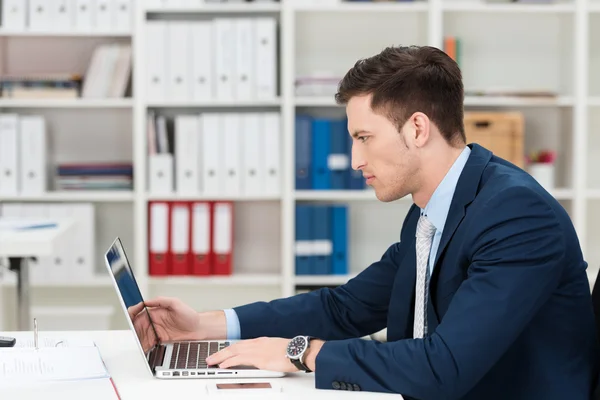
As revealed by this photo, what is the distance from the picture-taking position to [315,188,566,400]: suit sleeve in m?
1.41

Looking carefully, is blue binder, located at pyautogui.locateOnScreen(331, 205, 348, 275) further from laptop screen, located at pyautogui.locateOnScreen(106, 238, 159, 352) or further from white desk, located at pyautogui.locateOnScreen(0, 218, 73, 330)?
laptop screen, located at pyautogui.locateOnScreen(106, 238, 159, 352)

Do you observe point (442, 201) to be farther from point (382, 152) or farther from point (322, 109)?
point (322, 109)

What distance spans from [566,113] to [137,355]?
9.00ft

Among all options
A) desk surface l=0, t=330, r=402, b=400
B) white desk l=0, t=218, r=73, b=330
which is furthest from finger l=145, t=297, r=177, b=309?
white desk l=0, t=218, r=73, b=330

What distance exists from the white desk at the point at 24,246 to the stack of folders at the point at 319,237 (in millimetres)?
971

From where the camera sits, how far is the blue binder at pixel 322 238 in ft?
12.3

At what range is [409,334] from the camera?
1.74m

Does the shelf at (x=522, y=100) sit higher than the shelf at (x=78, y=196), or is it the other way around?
the shelf at (x=522, y=100)

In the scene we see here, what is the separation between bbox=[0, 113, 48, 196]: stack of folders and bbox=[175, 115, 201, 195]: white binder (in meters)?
0.56

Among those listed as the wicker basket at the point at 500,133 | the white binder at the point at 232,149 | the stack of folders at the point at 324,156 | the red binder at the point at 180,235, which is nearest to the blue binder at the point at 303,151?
the stack of folders at the point at 324,156

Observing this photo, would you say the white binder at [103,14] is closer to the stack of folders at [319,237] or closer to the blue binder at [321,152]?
the blue binder at [321,152]

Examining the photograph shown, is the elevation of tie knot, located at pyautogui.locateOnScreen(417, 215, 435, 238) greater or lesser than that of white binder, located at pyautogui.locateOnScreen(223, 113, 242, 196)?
lesser

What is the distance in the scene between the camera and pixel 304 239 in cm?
376

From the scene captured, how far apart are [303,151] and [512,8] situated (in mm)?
1061
